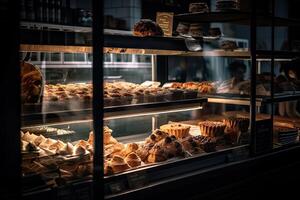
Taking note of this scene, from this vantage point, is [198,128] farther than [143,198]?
Yes

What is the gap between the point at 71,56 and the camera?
5.11m

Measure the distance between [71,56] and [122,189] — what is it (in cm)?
302

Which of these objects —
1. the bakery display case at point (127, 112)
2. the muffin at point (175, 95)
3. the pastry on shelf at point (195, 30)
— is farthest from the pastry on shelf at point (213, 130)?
the pastry on shelf at point (195, 30)

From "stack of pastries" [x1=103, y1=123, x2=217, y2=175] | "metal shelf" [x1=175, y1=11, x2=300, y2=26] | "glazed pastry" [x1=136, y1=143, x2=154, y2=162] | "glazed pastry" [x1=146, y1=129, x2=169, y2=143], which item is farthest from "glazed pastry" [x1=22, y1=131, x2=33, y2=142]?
"metal shelf" [x1=175, y1=11, x2=300, y2=26]

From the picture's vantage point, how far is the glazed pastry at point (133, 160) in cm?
264

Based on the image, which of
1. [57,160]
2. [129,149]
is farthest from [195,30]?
[57,160]

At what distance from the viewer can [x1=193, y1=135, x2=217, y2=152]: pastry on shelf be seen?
307 cm

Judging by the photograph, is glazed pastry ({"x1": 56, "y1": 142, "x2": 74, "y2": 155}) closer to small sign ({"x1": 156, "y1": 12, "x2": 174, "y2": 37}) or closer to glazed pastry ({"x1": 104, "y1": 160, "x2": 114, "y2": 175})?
glazed pastry ({"x1": 104, "y1": 160, "x2": 114, "y2": 175})

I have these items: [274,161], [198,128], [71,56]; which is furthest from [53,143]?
[71,56]

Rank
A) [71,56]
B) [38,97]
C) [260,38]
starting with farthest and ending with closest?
[260,38], [71,56], [38,97]

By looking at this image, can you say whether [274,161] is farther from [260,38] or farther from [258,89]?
[260,38]

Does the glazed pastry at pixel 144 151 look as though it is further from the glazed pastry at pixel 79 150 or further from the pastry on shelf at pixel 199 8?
the pastry on shelf at pixel 199 8

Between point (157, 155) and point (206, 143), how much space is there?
50 cm

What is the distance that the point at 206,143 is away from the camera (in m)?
3.09
